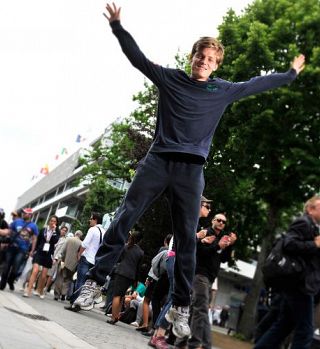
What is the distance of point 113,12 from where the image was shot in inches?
155

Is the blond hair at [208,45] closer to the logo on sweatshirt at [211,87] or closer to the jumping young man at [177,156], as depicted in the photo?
the jumping young man at [177,156]

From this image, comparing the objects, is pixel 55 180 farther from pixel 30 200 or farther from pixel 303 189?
pixel 303 189

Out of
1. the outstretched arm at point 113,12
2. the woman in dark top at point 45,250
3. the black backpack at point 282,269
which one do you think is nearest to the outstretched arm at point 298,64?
the outstretched arm at point 113,12

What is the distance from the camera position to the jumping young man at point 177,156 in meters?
3.86

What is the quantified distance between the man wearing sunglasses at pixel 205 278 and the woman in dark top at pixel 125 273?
358 centimetres

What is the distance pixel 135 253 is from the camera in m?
11.5

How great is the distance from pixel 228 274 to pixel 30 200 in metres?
74.5

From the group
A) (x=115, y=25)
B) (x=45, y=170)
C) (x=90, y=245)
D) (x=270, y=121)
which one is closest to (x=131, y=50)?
(x=115, y=25)

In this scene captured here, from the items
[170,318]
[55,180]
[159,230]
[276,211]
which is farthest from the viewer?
[55,180]

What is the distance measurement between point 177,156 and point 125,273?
25.0 ft

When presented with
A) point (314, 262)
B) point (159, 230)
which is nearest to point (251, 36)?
point (159, 230)

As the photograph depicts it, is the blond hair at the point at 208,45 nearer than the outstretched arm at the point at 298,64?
Yes

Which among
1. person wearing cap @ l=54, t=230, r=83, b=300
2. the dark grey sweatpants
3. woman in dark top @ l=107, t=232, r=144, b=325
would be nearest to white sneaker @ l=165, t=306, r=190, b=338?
the dark grey sweatpants

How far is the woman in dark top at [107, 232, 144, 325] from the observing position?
1074cm
